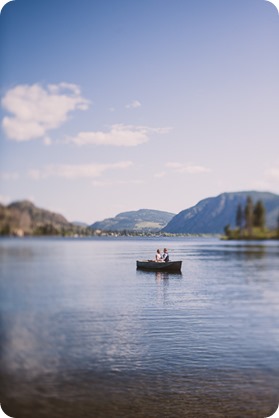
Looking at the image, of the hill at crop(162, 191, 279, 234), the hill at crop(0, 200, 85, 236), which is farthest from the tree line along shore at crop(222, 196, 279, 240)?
the hill at crop(0, 200, 85, 236)

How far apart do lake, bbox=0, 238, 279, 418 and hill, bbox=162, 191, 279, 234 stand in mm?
119

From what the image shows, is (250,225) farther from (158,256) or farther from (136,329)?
(136,329)

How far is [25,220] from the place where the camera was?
4188mm

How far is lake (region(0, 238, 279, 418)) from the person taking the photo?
4090 millimetres

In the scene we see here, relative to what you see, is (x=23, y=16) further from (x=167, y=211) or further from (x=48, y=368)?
(x=48, y=368)

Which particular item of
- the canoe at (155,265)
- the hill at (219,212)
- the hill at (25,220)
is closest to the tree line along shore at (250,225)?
the hill at (219,212)

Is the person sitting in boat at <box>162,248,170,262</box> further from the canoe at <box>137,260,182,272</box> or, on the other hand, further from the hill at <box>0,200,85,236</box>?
the hill at <box>0,200,85,236</box>

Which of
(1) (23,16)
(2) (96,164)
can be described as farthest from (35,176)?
(1) (23,16)

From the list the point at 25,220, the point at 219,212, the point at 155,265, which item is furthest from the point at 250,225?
the point at 25,220

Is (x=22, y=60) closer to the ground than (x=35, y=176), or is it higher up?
higher up

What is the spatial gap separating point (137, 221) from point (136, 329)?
2.98 ft

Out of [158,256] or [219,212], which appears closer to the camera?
[219,212]

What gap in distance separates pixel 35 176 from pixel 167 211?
1159 mm

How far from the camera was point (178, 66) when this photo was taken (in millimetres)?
4621
